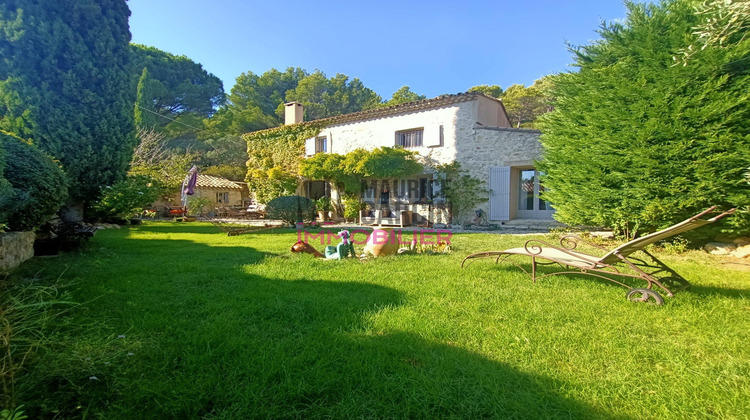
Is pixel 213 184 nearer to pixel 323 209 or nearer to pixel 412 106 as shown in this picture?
pixel 323 209

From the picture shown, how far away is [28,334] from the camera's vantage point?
1.99 meters

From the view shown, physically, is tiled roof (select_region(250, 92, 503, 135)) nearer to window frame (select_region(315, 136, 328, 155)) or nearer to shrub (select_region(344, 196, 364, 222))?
window frame (select_region(315, 136, 328, 155))

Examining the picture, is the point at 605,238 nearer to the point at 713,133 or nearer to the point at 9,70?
the point at 713,133

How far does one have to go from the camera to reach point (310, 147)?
17703 mm

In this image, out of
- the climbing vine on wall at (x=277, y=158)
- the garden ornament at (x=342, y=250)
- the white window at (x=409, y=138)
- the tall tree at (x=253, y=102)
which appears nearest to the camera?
the garden ornament at (x=342, y=250)

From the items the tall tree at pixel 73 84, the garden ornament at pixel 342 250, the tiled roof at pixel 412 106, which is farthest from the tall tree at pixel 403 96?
the garden ornament at pixel 342 250

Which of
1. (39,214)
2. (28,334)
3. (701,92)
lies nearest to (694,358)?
(28,334)

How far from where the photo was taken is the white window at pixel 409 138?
1466 cm

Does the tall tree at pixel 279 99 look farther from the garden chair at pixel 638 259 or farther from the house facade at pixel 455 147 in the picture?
the garden chair at pixel 638 259

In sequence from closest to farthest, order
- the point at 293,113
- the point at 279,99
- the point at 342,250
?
the point at 342,250
the point at 293,113
the point at 279,99

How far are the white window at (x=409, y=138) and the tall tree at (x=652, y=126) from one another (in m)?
7.20

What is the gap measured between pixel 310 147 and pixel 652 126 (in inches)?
580

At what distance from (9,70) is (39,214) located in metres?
6.76


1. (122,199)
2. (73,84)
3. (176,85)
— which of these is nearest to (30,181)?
(122,199)
